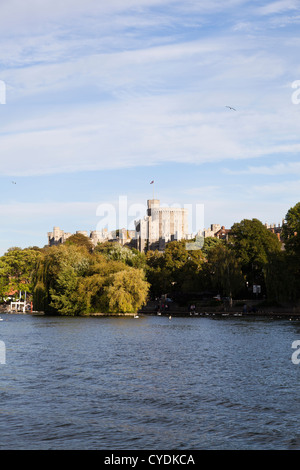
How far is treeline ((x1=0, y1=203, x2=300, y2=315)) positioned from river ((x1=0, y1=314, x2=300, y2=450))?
37022mm

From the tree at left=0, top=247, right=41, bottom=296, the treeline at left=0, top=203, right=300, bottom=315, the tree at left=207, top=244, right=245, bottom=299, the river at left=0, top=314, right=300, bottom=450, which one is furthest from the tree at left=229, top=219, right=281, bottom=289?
the river at left=0, top=314, right=300, bottom=450

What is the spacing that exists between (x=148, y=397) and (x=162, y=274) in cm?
9320

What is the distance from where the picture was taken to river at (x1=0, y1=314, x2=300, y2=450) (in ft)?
54.4

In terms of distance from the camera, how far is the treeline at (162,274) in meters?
78.9

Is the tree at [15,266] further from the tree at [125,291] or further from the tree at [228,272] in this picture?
the tree at [125,291]

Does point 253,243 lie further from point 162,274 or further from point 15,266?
point 15,266

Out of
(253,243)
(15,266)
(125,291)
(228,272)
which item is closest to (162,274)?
(253,243)

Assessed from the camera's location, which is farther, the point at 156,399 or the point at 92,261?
the point at 92,261

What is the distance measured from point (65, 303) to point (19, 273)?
169 feet

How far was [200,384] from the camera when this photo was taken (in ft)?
82.9

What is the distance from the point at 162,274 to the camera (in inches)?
4550
